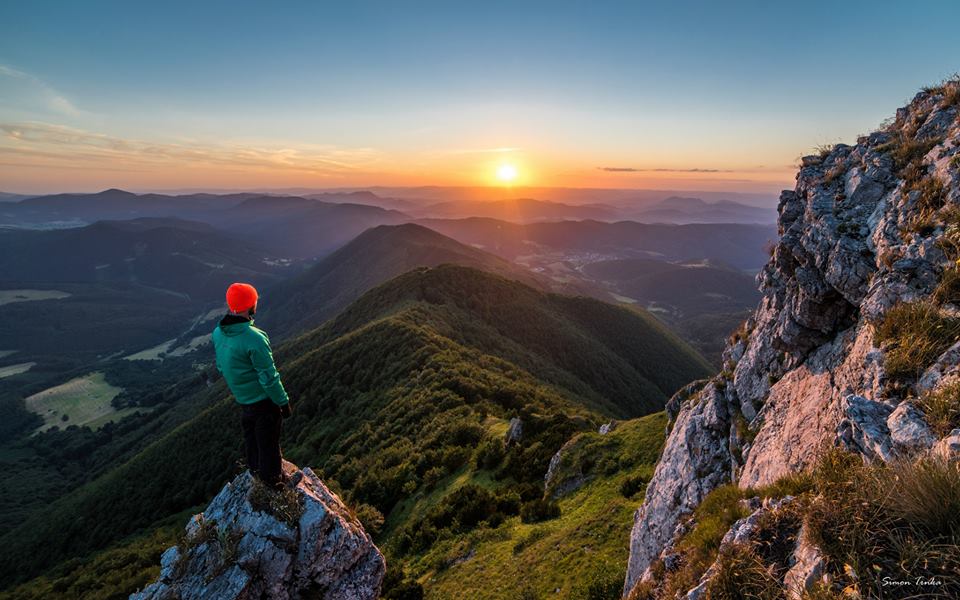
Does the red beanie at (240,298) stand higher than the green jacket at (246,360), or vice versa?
the red beanie at (240,298)

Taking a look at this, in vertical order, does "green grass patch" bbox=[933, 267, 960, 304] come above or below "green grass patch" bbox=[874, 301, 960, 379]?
above

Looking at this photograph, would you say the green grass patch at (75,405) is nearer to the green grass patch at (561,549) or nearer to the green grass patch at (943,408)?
the green grass patch at (561,549)

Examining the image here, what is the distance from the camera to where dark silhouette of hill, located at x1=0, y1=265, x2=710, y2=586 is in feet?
107

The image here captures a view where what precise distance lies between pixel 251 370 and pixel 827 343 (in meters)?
15.6

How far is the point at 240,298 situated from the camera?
958cm

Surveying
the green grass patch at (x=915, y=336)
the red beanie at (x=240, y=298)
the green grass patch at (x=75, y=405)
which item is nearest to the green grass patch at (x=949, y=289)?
the green grass patch at (x=915, y=336)

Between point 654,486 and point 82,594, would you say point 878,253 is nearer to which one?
point 654,486

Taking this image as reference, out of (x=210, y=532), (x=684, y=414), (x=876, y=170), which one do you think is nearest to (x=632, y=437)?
(x=684, y=414)

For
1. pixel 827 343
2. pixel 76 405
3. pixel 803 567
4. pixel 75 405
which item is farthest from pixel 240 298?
pixel 75 405

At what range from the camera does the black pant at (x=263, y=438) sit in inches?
386

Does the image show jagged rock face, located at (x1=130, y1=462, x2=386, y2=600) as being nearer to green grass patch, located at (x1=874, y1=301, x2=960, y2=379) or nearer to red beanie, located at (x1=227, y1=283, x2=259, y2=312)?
red beanie, located at (x1=227, y1=283, x2=259, y2=312)

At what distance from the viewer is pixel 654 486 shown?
15.1m

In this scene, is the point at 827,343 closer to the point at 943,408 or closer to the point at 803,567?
the point at 943,408

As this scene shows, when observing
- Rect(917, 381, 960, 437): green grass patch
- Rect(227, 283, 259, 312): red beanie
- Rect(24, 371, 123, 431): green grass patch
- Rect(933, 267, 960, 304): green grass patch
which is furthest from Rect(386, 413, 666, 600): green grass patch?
Rect(24, 371, 123, 431): green grass patch
